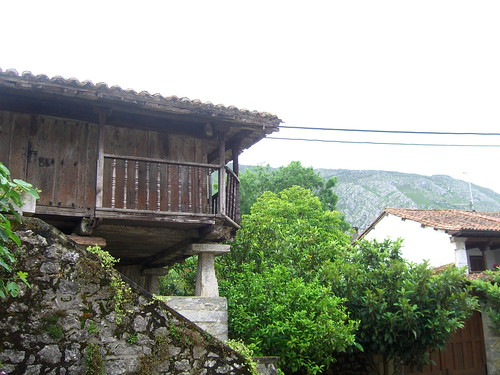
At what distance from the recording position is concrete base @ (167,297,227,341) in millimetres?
7535

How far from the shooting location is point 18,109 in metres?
7.23

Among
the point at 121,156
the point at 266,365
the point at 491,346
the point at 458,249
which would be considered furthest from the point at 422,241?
the point at 266,365

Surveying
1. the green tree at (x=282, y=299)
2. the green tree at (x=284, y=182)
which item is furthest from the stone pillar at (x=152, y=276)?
the green tree at (x=284, y=182)

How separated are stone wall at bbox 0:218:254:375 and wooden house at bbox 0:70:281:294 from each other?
2.89 metres

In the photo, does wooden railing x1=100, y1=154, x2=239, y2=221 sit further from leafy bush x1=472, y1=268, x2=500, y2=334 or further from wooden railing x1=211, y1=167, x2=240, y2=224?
leafy bush x1=472, y1=268, x2=500, y2=334

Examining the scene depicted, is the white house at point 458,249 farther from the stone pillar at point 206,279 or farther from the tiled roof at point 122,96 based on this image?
the tiled roof at point 122,96

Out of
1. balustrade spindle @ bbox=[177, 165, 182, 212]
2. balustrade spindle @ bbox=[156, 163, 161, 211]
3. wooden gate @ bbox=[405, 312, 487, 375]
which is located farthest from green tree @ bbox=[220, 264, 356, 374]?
wooden gate @ bbox=[405, 312, 487, 375]

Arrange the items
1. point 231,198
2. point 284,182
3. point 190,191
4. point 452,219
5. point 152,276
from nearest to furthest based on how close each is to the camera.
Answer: point 190,191
point 231,198
point 152,276
point 452,219
point 284,182

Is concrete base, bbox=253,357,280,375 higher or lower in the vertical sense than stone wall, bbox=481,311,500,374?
higher

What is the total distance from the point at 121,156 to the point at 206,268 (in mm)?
2119

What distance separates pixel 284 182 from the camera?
22.4m

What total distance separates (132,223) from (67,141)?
140 cm

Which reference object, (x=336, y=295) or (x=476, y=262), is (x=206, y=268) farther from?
(x=476, y=262)

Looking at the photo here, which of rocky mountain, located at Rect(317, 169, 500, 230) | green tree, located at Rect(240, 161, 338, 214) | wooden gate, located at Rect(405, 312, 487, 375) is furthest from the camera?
rocky mountain, located at Rect(317, 169, 500, 230)
